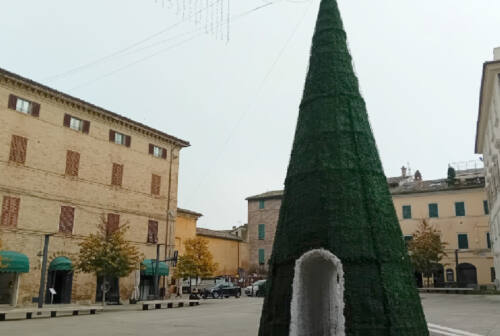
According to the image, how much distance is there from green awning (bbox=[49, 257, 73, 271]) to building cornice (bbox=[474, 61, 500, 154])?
25.5 metres

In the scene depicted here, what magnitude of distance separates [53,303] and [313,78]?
24.3 m

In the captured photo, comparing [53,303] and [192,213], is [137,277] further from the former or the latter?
[192,213]

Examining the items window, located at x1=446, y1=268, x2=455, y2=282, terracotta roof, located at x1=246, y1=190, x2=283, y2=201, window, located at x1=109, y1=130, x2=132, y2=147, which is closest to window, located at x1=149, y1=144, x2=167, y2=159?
window, located at x1=109, y1=130, x2=132, y2=147

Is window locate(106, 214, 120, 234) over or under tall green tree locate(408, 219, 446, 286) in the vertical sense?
over

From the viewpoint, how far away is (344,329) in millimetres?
5250

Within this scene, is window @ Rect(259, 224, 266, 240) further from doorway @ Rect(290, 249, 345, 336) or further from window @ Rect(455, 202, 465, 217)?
doorway @ Rect(290, 249, 345, 336)

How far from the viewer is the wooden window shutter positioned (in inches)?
1276

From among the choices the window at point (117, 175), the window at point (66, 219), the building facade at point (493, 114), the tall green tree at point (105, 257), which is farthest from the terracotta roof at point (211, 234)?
the building facade at point (493, 114)

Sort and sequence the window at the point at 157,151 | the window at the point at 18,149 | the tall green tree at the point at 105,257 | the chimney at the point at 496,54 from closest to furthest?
the window at the point at 18,149 < the tall green tree at the point at 105,257 < the chimney at the point at 496,54 < the window at the point at 157,151

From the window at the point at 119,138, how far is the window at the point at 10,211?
317 inches

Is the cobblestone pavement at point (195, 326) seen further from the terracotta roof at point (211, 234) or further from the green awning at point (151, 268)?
the terracotta roof at point (211, 234)

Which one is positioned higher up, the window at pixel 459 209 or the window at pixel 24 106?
the window at pixel 24 106

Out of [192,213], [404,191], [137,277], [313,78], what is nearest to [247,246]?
[192,213]

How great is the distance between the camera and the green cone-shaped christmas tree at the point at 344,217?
5.44 m
